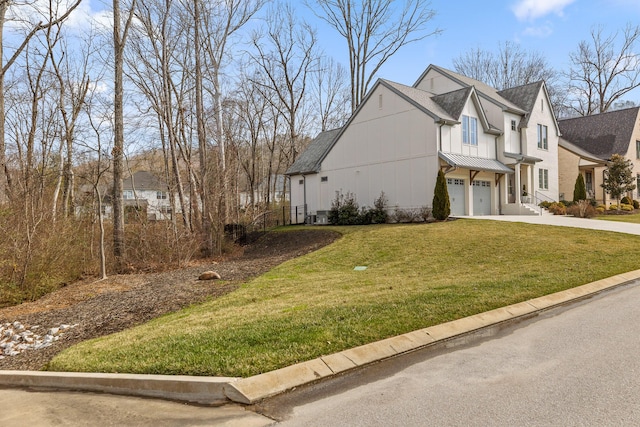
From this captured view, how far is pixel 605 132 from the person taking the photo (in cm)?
3406

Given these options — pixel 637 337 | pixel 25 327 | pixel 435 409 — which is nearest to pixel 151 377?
pixel 435 409

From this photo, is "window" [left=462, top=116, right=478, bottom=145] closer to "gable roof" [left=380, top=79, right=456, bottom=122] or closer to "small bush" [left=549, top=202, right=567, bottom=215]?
"gable roof" [left=380, top=79, right=456, bottom=122]

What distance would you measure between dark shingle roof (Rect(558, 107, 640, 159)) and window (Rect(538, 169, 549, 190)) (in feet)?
25.1

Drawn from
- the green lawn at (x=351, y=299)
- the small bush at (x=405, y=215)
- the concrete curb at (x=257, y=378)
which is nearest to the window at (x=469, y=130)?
the small bush at (x=405, y=215)

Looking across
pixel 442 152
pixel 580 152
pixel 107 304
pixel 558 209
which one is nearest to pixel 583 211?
pixel 558 209

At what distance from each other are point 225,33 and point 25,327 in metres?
17.1

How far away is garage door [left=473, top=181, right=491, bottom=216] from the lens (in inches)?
942

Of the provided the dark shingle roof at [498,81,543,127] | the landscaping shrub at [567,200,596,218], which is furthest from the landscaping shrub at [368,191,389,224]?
the dark shingle roof at [498,81,543,127]

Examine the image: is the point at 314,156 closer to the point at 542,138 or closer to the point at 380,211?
the point at 380,211

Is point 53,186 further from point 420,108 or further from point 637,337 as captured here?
point 637,337

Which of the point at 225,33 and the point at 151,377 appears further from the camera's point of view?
the point at 225,33

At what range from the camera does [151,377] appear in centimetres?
433

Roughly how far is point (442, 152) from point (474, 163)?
2406 mm

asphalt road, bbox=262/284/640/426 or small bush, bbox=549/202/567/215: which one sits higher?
small bush, bbox=549/202/567/215
